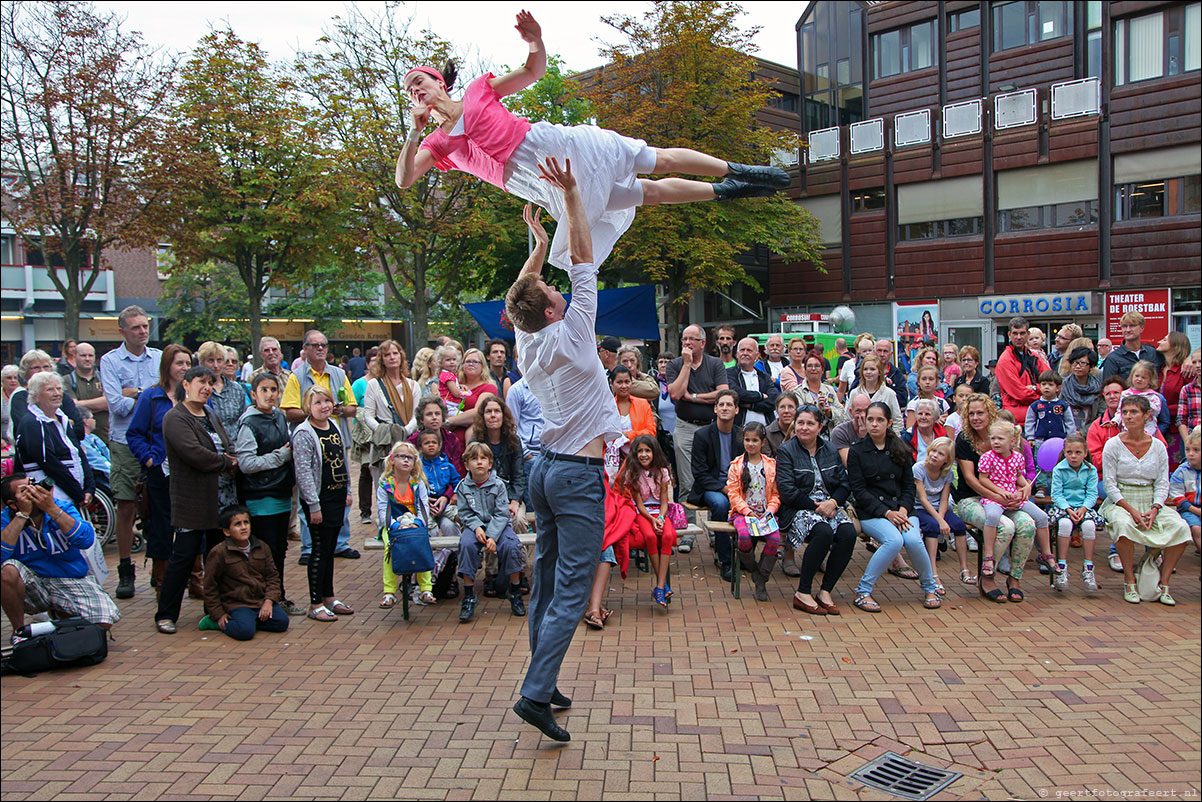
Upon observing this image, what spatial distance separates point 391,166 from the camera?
1781 cm

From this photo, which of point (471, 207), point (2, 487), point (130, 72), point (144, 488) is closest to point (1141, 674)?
point (2, 487)

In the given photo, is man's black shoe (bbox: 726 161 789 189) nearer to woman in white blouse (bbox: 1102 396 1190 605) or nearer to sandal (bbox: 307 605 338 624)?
woman in white blouse (bbox: 1102 396 1190 605)

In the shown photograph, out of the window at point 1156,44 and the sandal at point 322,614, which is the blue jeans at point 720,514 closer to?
the sandal at point 322,614

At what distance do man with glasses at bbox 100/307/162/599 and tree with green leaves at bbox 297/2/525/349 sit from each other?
11.1 meters

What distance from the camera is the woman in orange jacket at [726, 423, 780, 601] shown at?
20.0 feet

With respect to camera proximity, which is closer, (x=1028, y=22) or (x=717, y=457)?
(x=717, y=457)

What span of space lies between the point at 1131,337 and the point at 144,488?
811 centimetres

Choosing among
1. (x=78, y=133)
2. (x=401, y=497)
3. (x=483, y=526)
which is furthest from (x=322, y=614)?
(x=78, y=133)

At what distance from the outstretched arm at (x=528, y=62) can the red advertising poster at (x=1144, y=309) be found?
2156cm

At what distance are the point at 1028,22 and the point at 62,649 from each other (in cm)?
2599

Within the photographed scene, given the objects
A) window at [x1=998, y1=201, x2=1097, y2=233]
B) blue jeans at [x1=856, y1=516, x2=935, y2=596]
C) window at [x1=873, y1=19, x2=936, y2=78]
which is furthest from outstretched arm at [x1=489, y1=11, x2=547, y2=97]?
window at [x1=873, y1=19, x2=936, y2=78]

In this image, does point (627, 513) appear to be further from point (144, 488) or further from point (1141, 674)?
point (144, 488)

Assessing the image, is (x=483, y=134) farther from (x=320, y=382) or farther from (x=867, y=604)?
(x=320, y=382)

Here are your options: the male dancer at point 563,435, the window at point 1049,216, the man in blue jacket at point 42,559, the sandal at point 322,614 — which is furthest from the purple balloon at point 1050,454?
the window at point 1049,216
